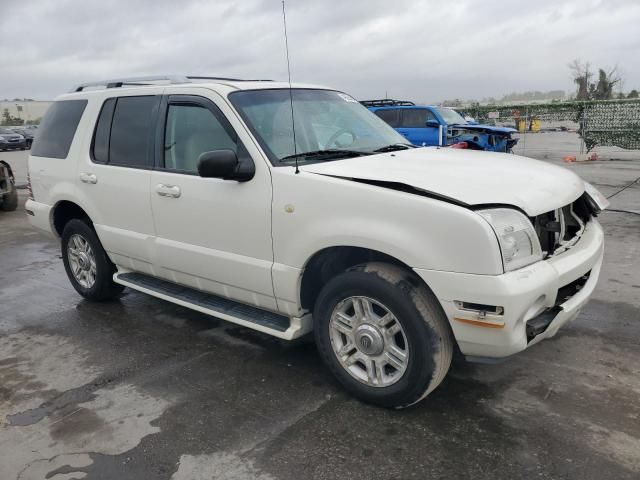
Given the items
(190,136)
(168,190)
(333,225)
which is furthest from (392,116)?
(333,225)

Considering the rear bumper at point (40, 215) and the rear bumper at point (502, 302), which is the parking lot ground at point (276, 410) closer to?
the rear bumper at point (502, 302)

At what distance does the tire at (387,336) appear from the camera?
115 inches

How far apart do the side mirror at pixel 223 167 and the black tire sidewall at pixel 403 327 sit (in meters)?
0.90

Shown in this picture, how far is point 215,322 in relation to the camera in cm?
474

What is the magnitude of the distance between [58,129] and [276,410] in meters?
3.62

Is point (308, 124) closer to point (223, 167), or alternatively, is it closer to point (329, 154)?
point (329, 154)

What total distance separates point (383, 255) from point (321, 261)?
17.8 inches

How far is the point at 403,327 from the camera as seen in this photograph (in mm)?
2982

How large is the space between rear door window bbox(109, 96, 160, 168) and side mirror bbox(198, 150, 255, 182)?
1081 mm

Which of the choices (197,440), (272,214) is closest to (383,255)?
(272,214)

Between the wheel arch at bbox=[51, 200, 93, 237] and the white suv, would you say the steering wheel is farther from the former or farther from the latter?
the wheel arch at bbox=[51, 200, 93, 237]

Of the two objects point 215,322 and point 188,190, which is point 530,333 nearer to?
point 188,190

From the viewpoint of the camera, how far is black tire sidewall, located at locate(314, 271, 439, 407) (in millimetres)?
2918

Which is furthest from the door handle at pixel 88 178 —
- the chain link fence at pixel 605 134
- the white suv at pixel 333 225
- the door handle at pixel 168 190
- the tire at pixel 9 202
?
the chain link fence at pixel 605 134
